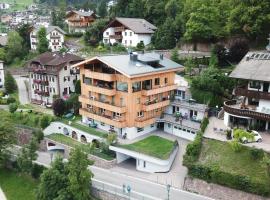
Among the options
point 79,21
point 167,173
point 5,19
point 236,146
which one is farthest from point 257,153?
point 5,19

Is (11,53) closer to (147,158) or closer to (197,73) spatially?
(197,73)

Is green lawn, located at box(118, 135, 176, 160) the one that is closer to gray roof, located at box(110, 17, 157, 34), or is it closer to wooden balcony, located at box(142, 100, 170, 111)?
wooden balcony, located at box(142, 100, 170, 111)

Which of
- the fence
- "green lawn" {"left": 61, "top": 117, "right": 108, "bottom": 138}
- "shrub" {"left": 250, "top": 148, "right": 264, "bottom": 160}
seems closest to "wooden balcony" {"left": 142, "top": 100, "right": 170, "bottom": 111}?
"green lawn" {"left": 61, "top": 117, "right": 108, "bottom": 138}

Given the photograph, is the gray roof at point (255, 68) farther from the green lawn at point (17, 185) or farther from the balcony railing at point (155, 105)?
the green lawn at point (17, 185)

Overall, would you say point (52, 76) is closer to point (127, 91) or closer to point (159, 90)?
point (127, 91)

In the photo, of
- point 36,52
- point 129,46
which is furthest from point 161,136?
point 36,52

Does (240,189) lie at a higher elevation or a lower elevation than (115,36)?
lower

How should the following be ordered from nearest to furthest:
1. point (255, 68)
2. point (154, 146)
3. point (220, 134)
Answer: point (220, 134), point (255, 68), point (154, 146)
